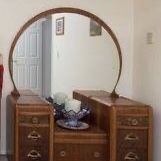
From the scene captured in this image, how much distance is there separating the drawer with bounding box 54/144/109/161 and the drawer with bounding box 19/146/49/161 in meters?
0.09

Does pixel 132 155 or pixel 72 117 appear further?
pixel 72 117

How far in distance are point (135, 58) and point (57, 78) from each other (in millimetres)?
617

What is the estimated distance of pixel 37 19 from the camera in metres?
2.66

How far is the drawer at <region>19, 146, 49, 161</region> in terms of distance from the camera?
2.21 meters

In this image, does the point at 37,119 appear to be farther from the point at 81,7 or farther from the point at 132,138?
the point at 81,7

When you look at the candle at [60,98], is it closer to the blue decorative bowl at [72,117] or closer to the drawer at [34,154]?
the blue decorative bowl at [72,117]

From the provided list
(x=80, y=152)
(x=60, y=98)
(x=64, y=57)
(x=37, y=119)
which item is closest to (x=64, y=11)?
(x=64, y=57)

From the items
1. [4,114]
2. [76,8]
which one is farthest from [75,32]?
[4,114]

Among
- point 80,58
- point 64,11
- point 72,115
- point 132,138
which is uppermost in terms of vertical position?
point 64,11

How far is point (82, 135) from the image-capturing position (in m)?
2.31

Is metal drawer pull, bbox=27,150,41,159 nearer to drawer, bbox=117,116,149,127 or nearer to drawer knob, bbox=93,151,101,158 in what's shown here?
drawer knob, bbox=93,151,101,158

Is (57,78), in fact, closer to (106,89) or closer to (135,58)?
(106,89)

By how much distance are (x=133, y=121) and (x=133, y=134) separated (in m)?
0.08

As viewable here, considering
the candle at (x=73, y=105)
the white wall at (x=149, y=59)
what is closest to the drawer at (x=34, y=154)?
the candle at (x=73, y=105)
